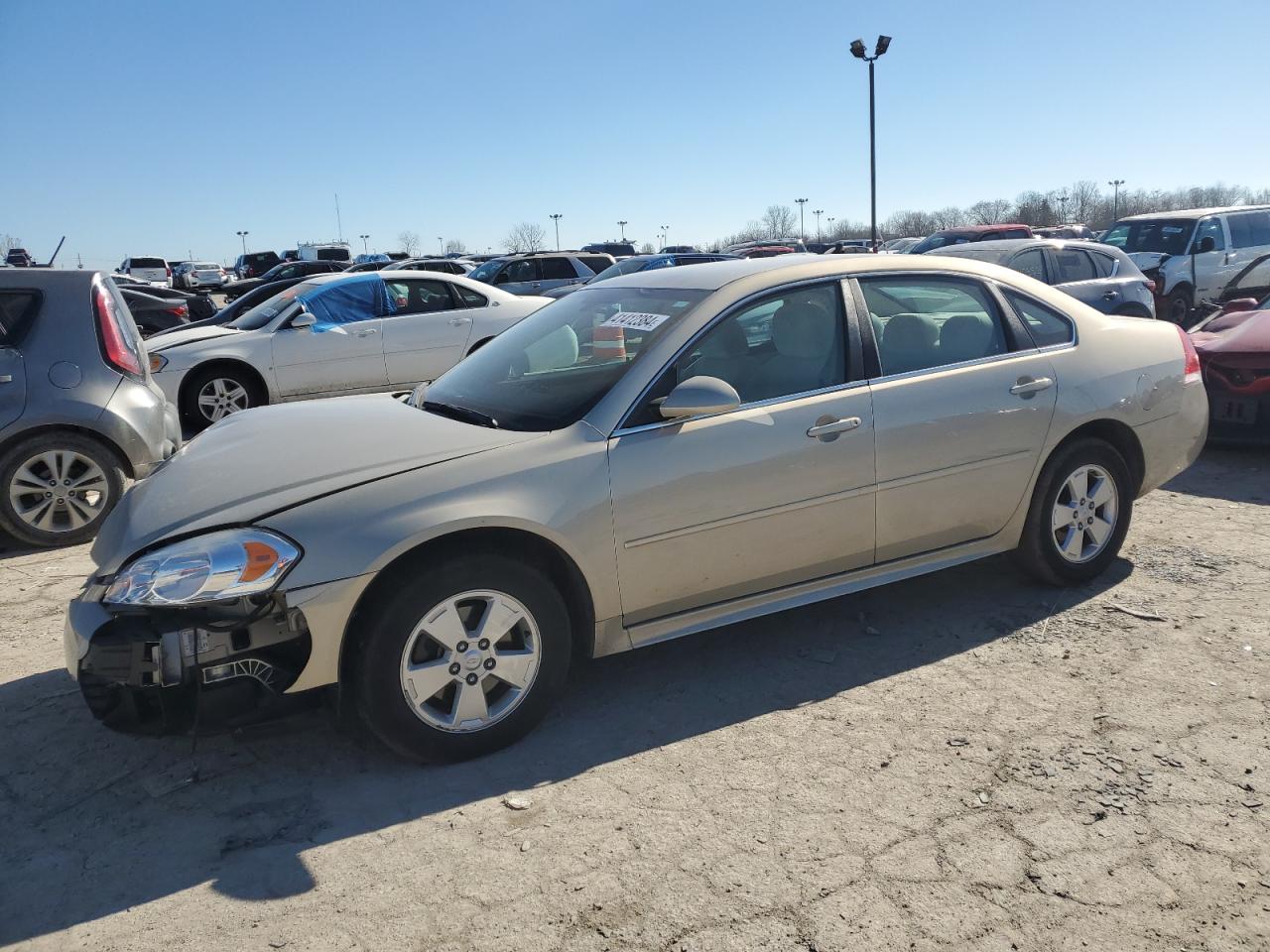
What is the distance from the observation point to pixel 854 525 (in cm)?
381

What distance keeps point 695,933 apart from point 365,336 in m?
8.34

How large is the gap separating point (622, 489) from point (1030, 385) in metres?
2.05

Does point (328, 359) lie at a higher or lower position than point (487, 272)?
lower

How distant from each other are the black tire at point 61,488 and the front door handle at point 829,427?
445cm

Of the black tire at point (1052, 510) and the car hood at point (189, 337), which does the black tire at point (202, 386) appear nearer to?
the car hood at point (189, 337)

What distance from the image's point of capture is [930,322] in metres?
4.15

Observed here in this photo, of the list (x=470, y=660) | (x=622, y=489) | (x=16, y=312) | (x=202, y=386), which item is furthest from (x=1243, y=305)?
(x=202, y=386)

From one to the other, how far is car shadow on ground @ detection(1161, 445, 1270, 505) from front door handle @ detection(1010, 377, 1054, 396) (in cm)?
274

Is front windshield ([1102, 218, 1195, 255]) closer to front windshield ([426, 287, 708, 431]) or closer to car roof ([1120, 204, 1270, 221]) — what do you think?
car roof ([1120, 204, 1270, 221])

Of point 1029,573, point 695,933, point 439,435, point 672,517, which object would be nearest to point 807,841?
point 695,933

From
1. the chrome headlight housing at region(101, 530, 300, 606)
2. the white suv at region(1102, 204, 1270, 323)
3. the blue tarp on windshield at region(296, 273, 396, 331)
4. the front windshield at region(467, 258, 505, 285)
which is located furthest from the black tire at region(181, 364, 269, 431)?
the white suv at region(1102, 204, 1270, 323)

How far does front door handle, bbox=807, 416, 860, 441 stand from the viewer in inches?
145

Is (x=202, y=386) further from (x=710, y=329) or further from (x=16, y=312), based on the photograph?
(x=710, y=329)

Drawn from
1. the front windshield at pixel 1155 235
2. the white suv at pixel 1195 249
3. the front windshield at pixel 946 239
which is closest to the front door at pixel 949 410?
the white suv at pixel 1195 249
